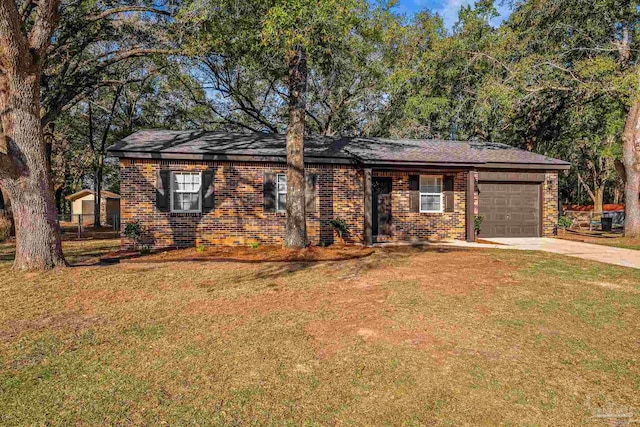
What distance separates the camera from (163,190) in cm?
1054

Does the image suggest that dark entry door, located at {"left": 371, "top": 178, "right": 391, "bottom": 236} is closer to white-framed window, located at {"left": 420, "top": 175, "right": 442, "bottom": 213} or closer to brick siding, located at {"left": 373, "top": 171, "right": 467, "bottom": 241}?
brick siding, located at {"left": 373, "top": 171, "right": 467, "bottom": 241}

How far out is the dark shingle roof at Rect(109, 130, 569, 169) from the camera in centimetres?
1073

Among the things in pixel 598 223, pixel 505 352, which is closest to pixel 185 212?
pixel 505 352

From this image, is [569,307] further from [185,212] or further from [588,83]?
[588,83]

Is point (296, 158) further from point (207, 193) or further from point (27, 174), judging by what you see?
point (27, 174)

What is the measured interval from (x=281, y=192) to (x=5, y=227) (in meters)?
10.9

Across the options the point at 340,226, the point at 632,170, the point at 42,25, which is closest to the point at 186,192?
the point at 340,226

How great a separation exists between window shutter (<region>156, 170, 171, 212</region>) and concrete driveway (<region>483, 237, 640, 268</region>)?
10.2m

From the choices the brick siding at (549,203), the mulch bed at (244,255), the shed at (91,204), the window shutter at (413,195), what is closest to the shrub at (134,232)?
the mulch bed at (244,255)

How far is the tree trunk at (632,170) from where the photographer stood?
42.4 ft

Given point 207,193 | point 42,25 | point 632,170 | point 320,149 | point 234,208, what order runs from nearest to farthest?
1. point 42,25
2. point 207,193
3. point 234,208
4. point 320,149
5. point 632,170

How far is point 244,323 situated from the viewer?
418 cm

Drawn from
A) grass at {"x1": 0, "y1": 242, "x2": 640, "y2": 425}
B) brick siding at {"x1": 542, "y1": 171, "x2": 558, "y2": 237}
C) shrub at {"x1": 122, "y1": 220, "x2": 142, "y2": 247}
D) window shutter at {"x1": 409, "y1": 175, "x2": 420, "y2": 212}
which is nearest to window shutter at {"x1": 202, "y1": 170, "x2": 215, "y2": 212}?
shrub at {"x1": 122, "y1": 220, "x2": 142, "y2": 247}

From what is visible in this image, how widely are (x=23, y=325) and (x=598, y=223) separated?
2417 centimetres
